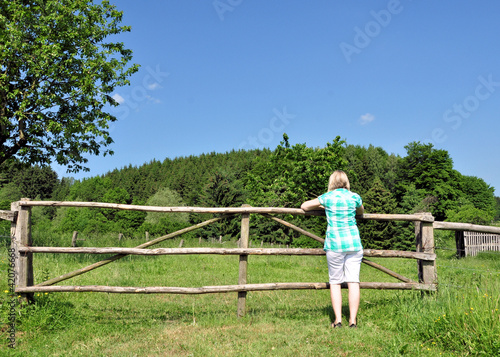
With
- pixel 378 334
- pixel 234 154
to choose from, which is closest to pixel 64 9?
pixel 378 334

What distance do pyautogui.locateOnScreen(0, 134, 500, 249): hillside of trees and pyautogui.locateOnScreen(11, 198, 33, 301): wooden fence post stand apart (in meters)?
13.0

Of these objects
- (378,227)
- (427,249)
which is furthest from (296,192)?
(427,249)

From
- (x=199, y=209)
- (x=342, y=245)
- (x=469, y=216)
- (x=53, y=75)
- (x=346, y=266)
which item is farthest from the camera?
(x=469, y=216)

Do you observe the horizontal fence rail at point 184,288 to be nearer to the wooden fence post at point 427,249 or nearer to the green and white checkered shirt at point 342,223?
the wooden fence post at point 427,249

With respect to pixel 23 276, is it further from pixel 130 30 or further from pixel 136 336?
pixel 130 30

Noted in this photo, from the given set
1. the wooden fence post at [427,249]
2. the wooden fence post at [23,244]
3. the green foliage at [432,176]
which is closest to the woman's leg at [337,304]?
the wooden fence post at [427,249]

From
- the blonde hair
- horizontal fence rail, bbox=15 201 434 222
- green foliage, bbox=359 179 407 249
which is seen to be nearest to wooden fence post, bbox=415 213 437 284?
horizontal fence rail, bbox=15 201 434 222

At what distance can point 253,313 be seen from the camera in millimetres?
5777

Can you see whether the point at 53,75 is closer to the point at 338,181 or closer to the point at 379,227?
the point at 338,181

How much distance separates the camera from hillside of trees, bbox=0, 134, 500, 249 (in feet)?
118

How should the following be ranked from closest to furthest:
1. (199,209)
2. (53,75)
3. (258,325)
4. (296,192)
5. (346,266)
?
(346,266)
(258,325)
(199,209)
(53,75)
(296,192)

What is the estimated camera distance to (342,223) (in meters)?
5.05

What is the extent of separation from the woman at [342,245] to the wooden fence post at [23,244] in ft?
14.1

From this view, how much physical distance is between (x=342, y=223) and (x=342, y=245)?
293 millimetres
